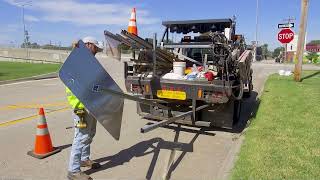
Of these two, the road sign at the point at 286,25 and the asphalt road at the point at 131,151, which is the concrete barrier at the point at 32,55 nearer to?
the road sign at the point at 286,25

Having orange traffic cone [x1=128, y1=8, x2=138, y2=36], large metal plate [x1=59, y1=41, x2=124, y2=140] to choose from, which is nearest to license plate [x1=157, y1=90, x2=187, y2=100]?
large metal plate [x1=59, y1=41, x2=124, y2=140]

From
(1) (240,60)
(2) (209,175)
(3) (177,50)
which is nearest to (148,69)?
(3) (177,50)

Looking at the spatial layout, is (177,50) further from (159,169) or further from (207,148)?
(159,169)

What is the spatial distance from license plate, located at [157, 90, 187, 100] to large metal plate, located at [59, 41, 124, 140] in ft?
6.95

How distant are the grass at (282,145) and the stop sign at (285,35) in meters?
8.19

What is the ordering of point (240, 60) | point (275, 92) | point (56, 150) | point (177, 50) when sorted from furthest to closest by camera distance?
point (275, 92), point (177, 50), point (240, 60), point (56, 150)

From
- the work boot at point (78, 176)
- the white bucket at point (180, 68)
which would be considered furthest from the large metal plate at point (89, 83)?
the white bucket at point (180, 68)

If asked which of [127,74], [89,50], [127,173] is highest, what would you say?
[89,50]

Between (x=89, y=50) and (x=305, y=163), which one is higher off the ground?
(x=89, y=50)

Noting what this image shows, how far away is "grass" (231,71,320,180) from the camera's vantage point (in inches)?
177

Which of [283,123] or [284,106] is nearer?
[283,123]

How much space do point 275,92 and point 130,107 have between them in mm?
5439

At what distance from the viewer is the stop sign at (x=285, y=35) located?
16623mm

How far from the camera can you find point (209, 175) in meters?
4.89
